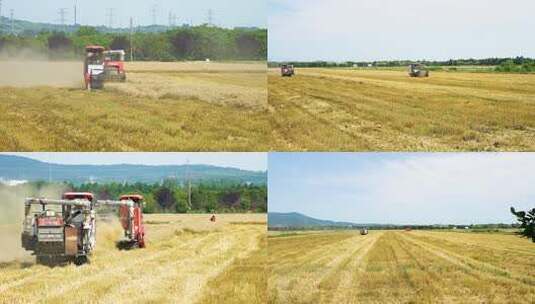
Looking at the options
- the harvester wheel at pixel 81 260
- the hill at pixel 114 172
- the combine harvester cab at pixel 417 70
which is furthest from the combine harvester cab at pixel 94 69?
the combine harvester cab at pixel 417 70

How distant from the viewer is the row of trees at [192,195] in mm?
9484

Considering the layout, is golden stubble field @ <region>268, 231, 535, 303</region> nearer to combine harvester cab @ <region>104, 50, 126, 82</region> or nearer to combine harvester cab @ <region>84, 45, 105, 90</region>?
combine harvester cab @ <region>104, 50, 126, 82</region>

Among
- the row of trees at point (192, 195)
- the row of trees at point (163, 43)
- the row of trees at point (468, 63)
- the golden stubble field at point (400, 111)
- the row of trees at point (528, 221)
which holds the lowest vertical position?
the row of trees at point (192, 195)

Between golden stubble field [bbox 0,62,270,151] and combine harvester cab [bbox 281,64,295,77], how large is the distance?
232mm

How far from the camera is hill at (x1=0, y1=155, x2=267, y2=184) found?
9.12 metres

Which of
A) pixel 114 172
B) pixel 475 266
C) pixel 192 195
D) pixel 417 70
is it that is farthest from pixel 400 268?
pixel 114 172

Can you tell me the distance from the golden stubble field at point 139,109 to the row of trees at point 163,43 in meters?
0.13

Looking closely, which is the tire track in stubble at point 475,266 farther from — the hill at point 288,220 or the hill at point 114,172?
the hill at point 114,172

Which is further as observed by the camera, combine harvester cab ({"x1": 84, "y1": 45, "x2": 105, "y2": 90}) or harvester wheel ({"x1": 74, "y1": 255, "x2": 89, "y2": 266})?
combine harvester cab ({"x1": 84, "y1": 45, "x2": 105, "y2": 90})

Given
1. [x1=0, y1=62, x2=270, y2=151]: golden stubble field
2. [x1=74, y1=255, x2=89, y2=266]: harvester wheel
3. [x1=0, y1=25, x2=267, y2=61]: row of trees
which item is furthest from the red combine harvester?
[x1=0, y1=25, x2=267, y2=61]: row of trees

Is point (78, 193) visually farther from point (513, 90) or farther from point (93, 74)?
point (513, 90)

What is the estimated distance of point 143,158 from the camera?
9.29m

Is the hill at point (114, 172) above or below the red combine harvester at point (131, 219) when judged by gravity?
above

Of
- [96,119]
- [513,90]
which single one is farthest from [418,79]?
[96,119]
